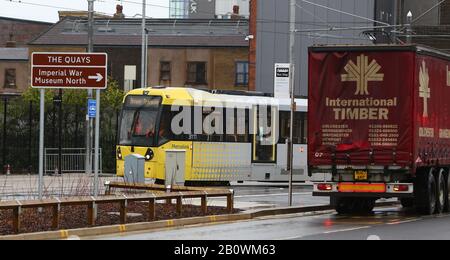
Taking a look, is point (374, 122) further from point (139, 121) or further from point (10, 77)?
point (10, 77)

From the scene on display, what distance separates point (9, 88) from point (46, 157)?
109 ft

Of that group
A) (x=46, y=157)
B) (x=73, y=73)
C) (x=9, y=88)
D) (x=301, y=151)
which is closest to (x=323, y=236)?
(x=73, y=73)

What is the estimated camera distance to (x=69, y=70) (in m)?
19.9

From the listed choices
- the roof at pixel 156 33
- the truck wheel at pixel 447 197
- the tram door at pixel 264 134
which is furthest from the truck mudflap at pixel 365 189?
the roof at pixel 156 33

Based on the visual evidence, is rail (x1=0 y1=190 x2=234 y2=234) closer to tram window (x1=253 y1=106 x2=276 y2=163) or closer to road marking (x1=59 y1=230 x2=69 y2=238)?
road marking (x1=59 y1=230 x2=69 y2=238)

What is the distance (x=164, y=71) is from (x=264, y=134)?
33.4 m

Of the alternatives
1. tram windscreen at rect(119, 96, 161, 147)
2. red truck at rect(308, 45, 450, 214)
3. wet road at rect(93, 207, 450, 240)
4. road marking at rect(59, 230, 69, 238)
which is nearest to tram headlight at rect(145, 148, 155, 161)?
tram windscreen at rect(119, 96, 161, 147)

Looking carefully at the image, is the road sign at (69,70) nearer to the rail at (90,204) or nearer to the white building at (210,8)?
the rail at (90,204)

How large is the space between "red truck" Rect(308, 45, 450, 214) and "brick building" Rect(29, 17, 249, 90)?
4412 centimetres

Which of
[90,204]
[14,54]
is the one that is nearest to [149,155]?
[90,204]

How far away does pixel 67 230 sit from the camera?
A: 17688 millimetres

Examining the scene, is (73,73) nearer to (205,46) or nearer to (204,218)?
(204,218)

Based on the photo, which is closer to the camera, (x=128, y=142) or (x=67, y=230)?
(x=67, y=230)

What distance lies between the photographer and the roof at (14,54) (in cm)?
7531
